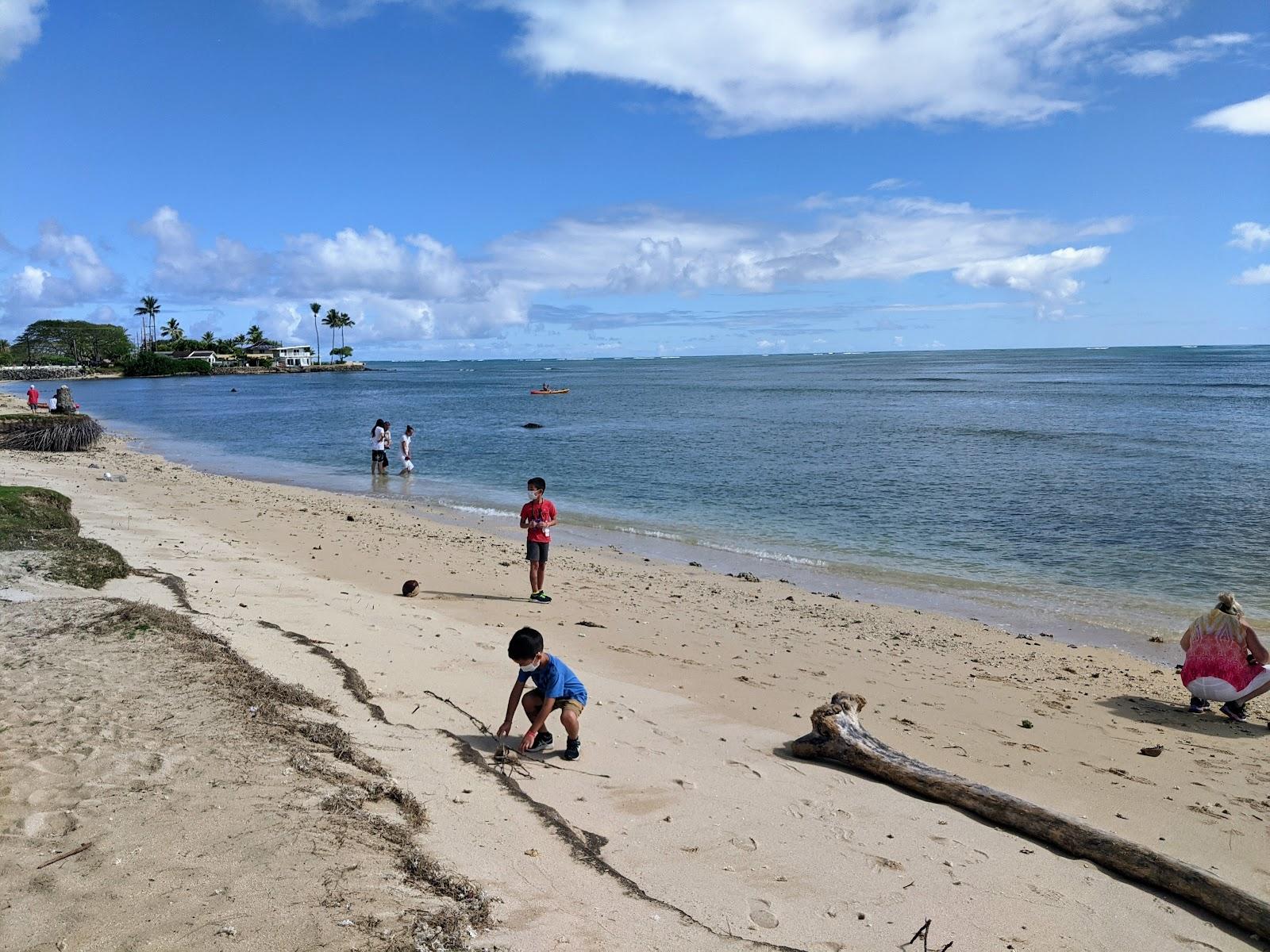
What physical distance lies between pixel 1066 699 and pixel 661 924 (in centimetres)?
671

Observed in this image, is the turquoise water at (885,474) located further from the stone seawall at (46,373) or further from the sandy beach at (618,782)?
the stone seawall at (46,373)

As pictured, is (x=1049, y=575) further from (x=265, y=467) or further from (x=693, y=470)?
(x=265, y=467)

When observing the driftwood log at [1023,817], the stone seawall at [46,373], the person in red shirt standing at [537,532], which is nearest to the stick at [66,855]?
the driftwood log at [1023,817]

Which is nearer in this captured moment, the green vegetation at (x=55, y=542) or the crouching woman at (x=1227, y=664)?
A: the crouching woman at (x=1227, y=664)

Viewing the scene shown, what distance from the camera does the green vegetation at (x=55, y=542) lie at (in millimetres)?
9531

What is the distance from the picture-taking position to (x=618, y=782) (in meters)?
5.66

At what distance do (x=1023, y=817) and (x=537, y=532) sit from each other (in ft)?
24.4

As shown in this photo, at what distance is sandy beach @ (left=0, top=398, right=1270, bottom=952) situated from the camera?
12.9 feet

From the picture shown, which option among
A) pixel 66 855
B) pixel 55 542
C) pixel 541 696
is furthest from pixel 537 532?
pixel 66 855

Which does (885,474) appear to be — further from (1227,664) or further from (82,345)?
(82,345)

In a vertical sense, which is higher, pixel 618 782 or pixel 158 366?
pixel 158 366

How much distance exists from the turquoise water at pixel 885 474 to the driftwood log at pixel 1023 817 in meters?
8.70

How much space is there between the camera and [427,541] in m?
16.2

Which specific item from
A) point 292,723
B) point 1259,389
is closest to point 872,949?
point 292,723
